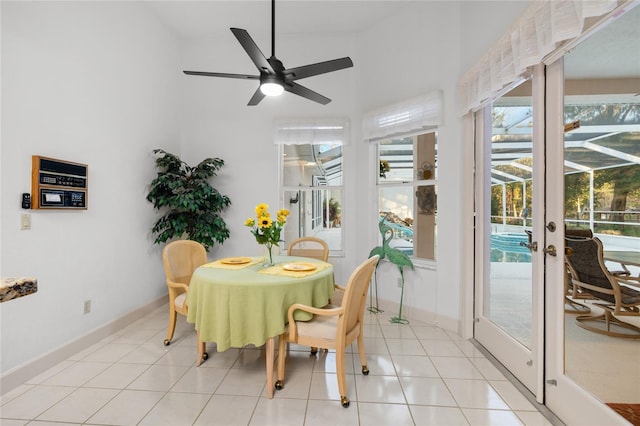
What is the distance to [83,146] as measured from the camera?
8.83 ft

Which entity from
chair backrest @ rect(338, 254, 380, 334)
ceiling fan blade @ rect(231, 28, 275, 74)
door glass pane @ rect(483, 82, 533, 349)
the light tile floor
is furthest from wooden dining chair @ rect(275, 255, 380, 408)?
ceiling fan blade @ rect(231, 28, 275, 74)

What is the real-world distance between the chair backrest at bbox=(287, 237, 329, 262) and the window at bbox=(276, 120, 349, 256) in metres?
0.74

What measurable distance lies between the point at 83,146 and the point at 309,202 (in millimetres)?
2571

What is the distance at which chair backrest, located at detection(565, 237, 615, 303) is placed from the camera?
151 centimetres

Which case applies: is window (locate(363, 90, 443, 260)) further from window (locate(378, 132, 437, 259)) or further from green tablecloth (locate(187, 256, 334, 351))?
green tablecloth (locate(187, 256, 334, 351))

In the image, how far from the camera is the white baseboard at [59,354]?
205cm

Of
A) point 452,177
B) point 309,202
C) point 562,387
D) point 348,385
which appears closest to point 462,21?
point 452,177

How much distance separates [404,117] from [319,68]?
4.96ft

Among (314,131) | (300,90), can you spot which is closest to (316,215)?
(314,131)

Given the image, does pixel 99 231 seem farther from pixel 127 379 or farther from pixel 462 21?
pixel 462 21

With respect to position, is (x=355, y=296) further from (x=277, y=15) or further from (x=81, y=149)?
(x=277, y=15)

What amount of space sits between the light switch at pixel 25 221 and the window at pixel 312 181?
2.61 metres

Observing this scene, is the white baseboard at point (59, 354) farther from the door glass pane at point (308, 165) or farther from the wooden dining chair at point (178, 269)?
the door glass pane at point (308, 165)

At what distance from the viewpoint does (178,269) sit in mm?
2844
